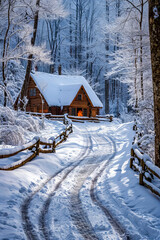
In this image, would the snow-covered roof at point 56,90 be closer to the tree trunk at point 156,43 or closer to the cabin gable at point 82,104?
the cabin gable at point 82,104

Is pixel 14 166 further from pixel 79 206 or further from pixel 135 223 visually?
pixel 135 223

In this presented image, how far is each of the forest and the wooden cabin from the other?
9.29 feet

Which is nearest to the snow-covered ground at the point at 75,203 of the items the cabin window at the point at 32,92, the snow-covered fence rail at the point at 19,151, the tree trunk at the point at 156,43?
the snow-covered fence rail at the point at 19,151

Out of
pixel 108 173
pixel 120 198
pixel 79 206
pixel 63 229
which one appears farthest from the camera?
pixel 108 173

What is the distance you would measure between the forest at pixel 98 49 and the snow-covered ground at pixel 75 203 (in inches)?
70.8

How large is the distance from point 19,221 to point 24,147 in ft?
12.1

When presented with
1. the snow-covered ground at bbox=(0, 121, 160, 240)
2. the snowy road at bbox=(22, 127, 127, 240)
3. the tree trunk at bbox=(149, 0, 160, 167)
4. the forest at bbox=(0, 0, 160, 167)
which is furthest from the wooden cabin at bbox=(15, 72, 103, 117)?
the tree trunk at bbox=(149, 0, 160, 167)

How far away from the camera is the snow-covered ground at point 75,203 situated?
411 cm

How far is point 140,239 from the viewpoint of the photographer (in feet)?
12.9

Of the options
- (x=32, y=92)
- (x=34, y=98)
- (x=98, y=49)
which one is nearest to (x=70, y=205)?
(x=34, y=98)

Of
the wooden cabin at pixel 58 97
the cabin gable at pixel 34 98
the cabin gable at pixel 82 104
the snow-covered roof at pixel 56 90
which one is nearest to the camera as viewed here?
the snow-covered roof at pixel 56 90

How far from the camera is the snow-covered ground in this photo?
4113mm

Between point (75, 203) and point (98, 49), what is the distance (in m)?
38.9

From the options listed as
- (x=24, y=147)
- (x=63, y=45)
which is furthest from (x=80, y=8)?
(x=24, y=147)
